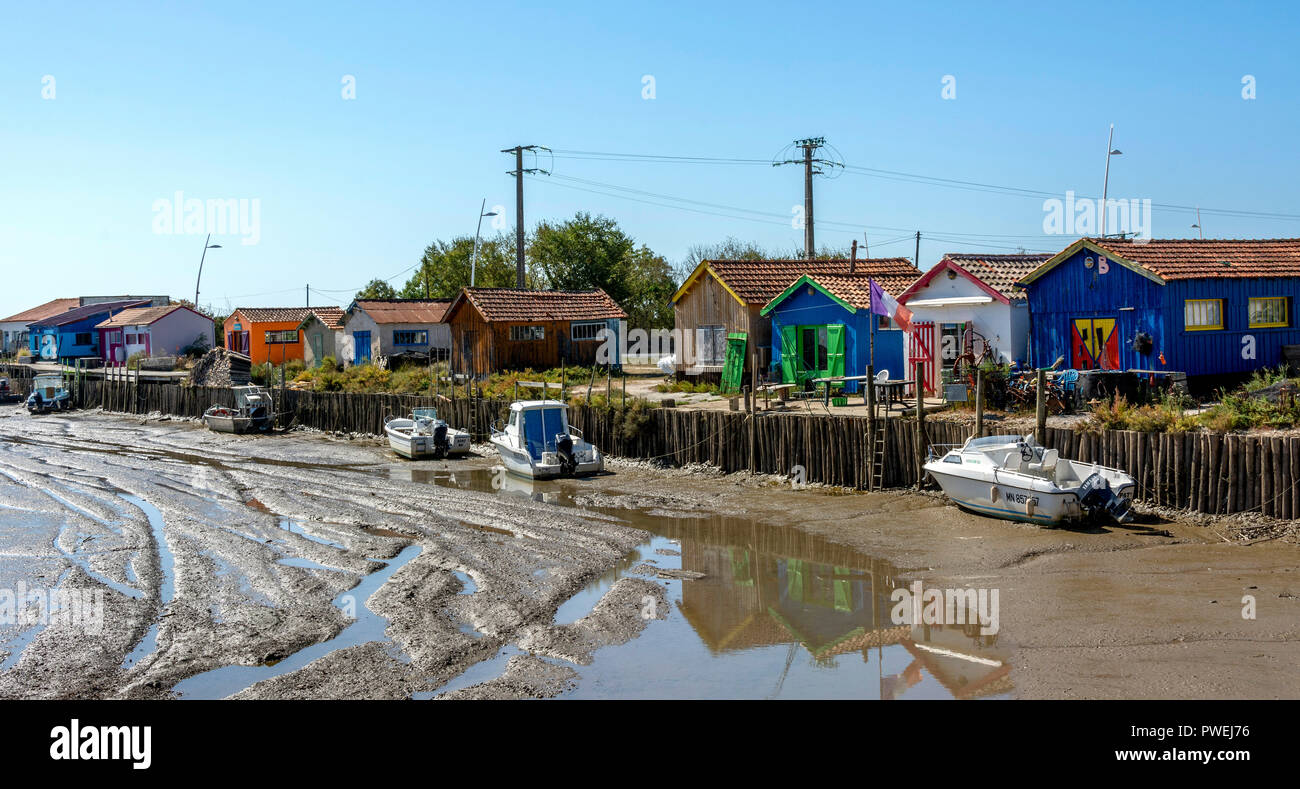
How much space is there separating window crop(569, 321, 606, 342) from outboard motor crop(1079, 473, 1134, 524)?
→ 29347mm

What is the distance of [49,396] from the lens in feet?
186

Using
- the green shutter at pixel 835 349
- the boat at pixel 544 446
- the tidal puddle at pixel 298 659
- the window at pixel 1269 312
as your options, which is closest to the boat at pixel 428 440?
the boat at pixel 544 446

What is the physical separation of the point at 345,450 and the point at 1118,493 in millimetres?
24823

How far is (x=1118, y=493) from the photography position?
18000 millimetres

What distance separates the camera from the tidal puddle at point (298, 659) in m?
12.0

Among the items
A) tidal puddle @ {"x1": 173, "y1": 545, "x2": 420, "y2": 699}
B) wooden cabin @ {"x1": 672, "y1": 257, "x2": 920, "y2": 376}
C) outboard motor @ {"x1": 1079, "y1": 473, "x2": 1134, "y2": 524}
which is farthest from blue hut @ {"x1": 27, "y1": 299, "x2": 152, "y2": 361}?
outboard motor @ {"x1": 1079, "y1": 473, "x2": 1134, "y2": 524}

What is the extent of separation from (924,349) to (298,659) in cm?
2013

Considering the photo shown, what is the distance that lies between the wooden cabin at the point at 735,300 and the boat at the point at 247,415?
16.8 m

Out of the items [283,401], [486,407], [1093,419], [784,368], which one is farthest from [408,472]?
[1093,419]

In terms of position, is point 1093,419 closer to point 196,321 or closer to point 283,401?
point 283,401

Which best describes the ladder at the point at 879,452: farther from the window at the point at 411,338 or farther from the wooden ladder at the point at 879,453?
the window at the point at 411,338

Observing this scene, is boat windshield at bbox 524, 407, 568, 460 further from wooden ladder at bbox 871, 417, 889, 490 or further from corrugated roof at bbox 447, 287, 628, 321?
corrugated roof at bbox 447, 287, 628, 321

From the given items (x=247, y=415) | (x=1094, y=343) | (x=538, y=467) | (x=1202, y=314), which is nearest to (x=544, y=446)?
(x=538, y=467)

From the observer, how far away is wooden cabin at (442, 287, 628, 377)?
42.9 m
